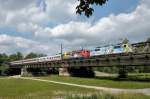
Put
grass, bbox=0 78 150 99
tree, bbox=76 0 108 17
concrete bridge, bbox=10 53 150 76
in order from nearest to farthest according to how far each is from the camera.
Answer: tree, bbox=76 0 108 17, grass, bbox=0 78 150 99, concrete bridge, bbox=10 53 150 76

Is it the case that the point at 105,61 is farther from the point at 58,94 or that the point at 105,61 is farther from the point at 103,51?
the point at 58,94

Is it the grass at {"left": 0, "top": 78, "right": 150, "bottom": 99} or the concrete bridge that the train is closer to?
the concrete bridge

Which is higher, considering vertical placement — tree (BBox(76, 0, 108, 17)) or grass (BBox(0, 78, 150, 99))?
tree (BBox(76, 0, 108, 17))

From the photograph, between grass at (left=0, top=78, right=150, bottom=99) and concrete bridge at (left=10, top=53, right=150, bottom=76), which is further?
concrete bridge at (left=10, top=53, right=150, bottom=76)

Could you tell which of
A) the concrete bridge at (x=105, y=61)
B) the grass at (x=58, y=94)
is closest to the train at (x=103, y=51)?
the concrete bridge at (x=105, y=61)

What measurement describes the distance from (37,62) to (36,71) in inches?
749

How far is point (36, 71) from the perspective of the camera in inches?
5231

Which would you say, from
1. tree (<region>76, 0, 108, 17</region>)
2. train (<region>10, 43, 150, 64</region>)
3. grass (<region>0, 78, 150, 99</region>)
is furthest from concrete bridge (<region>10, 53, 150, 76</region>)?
tree (<region>76, 0, 108, 17</region>)

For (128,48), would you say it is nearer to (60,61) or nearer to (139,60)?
(139,60)

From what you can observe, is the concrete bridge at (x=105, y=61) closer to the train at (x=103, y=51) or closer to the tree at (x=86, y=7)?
the train at (x=103, y=51)

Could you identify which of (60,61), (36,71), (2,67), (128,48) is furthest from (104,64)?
(2,67)

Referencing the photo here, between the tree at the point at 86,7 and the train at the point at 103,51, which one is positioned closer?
the tree at the point at 86,7

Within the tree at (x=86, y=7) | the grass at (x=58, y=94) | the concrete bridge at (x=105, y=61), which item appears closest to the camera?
the tree at (x=86, y=7)

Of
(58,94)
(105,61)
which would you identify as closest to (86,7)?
(58,94)
